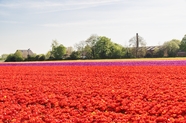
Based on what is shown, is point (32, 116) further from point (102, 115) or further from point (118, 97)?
point (118, 97)

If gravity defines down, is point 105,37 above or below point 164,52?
above

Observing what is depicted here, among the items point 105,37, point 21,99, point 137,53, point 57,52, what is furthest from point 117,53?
point 21,99

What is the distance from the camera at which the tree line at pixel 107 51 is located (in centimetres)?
7581

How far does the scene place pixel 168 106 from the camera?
7551 millimetres

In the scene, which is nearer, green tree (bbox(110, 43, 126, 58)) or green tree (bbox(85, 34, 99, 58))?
green tree (bbox(110, 43, 126, 58))

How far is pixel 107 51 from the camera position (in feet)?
266

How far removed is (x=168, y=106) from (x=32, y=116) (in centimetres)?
381

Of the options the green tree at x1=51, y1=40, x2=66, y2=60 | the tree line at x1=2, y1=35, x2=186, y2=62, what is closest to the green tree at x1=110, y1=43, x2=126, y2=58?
the tree line at x1=2, y1=35, x2=186, y2=62

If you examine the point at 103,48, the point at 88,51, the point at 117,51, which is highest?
the point at 103,48

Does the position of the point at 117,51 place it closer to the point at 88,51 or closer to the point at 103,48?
the point at 103,48

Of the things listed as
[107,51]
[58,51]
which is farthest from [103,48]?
[58,51]

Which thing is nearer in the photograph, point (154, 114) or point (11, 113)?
point (154, 114)

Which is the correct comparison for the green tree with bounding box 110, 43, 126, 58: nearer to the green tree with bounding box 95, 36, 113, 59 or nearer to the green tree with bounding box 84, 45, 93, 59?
the green tree with bounding box 95, 36, 113, 59

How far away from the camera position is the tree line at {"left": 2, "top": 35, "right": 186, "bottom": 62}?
75.8m
